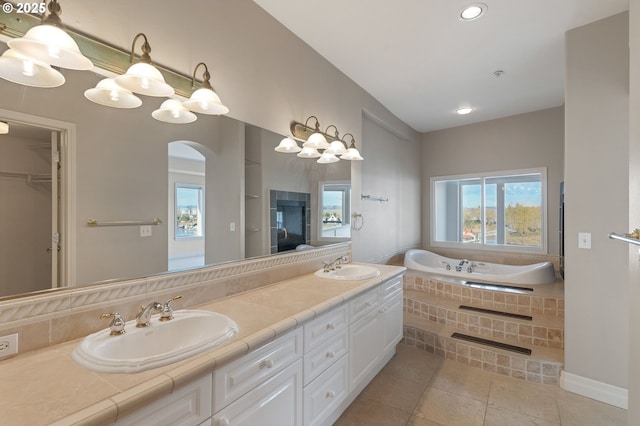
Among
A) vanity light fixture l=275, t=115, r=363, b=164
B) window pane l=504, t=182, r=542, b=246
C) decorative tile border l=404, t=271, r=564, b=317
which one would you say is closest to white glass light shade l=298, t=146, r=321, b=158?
vanity light fixture l=275, t=115, r=363, b=164

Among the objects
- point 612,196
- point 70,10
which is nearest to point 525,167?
point 612,196

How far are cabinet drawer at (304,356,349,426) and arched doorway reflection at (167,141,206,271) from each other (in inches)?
37.6

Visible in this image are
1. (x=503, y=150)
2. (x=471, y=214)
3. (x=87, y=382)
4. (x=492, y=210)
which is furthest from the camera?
(x=471, y=214)

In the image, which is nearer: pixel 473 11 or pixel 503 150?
pixel 473 11

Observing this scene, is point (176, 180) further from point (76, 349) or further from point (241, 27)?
point (241, 27)

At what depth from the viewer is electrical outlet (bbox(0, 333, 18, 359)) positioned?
3.30 ft

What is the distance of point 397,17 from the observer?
216 cm

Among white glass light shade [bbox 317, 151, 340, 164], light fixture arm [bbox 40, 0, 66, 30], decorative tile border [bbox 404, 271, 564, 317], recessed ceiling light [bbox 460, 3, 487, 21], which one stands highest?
recessed ceiling light [bbox 460, 3, 487, 21]

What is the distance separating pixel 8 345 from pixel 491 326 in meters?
3.50

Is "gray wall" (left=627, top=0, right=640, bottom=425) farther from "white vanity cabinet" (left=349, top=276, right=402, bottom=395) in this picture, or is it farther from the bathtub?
the bathtub

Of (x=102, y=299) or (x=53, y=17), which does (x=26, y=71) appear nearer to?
(x=53, y=17)

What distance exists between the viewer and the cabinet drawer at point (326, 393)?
1565 millimetres

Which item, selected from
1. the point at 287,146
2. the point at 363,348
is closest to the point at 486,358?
the point at 363,348

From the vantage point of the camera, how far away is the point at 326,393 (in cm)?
171
